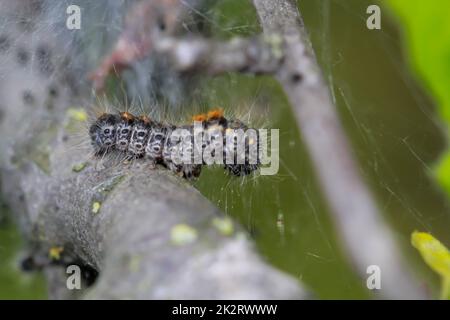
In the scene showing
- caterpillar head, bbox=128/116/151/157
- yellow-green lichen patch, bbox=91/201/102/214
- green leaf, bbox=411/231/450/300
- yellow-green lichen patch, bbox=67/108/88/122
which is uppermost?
yellow-green lichen patch, bbox=67/108/88/122

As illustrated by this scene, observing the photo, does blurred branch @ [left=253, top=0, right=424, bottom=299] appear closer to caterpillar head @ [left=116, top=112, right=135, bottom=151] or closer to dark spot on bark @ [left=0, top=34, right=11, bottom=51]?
caterpillar head @ [left=116, top=112, right=135, bottom=151]

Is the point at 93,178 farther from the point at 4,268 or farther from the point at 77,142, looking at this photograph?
the point at 4,268

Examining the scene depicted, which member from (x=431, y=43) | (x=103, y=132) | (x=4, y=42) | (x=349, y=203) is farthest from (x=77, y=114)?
(x=349, y=203)

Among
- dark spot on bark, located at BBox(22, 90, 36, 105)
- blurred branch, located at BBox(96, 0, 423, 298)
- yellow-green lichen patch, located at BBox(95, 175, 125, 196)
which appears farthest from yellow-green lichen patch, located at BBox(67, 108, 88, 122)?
blurred branch, located at BBox(96, 0, 423, 298)

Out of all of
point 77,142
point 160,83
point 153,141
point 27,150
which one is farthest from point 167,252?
point 160,83

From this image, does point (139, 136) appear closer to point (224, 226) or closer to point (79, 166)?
point (79, 166)

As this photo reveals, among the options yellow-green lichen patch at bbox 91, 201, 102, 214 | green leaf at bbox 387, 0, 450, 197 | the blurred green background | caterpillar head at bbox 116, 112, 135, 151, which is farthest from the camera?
the blurred green background

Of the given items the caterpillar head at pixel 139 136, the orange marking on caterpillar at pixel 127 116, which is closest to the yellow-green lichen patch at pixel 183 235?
the caterpillar head at pixel 139 136
